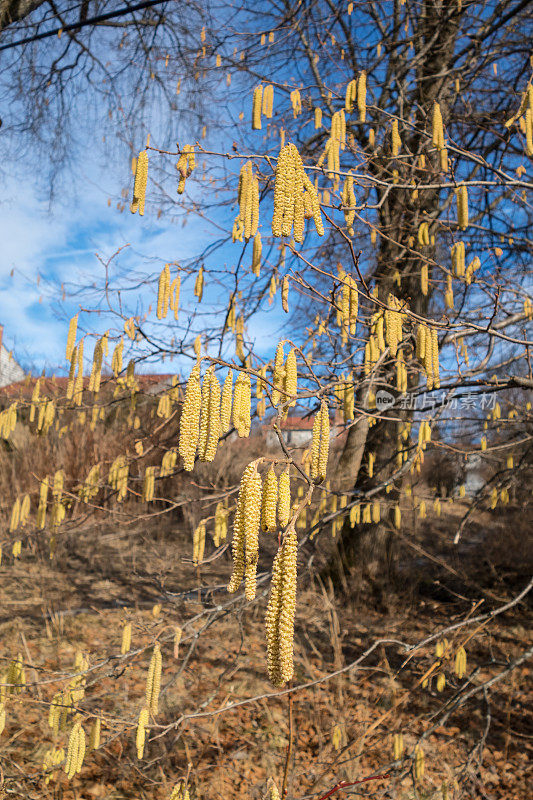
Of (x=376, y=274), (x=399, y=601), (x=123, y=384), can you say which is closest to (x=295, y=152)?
(x=123, y=384)

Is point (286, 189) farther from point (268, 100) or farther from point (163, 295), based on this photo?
point (163, 295)

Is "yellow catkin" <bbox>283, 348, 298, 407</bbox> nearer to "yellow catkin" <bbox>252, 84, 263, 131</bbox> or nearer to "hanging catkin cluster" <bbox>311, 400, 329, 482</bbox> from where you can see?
"hanging catkin cluster" <bbox>311, 400, 329, 482</bbox>

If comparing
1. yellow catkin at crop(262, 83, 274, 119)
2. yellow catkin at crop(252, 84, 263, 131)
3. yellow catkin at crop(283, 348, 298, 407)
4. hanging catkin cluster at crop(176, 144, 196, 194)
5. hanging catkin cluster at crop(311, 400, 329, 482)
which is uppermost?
yellow catkin at crop(262, 83, 274, 119)

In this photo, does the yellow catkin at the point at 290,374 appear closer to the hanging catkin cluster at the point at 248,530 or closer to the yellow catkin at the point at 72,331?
the hanging catkin cluster at the point at 248,530

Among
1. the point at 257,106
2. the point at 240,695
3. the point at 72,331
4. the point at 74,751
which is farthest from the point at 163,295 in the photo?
the point at 240,695

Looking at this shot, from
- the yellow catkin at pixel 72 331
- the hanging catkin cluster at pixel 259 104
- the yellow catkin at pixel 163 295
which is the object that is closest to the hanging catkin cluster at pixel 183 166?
the hanging catkin cluster at pixel 259 104

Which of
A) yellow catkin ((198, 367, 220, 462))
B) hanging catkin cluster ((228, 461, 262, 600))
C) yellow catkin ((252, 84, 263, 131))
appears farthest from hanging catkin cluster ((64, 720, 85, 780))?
yellow catkin ((252, 84, 263, 131))

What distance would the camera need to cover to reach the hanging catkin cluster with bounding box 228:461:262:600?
3.17ft

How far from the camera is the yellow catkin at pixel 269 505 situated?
3.25 feet

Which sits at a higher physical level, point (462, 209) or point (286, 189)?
point (462, 209)

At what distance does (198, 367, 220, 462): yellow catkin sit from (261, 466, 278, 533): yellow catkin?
1.18ft

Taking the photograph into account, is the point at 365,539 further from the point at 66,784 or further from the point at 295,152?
the point at 295,152

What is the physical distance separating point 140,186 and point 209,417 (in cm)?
89

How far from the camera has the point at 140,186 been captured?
1.80m
